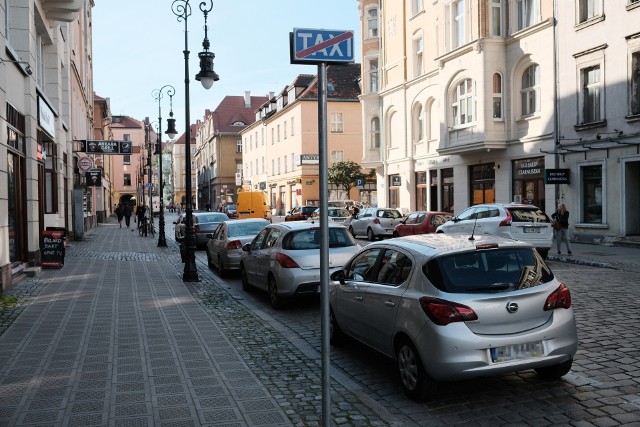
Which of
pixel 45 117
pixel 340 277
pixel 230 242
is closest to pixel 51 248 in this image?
pixel 45 117

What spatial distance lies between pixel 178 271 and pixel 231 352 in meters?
9.51

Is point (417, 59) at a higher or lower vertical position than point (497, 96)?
higher

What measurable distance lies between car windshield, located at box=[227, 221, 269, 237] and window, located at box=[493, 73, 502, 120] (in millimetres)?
→ 15341

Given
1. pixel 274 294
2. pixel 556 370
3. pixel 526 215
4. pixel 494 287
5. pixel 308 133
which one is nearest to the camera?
pixel 494 287

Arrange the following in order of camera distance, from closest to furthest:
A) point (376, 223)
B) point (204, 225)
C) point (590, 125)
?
point (590, 125), point (204, 225), point (376, 223)

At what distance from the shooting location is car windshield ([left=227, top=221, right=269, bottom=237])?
619 inches

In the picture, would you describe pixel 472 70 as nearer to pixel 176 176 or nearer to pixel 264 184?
pixel 264 184

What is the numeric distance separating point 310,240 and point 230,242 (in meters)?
4.78

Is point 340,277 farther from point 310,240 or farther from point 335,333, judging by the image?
point 310,240

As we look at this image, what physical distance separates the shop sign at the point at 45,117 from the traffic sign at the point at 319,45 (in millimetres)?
14078

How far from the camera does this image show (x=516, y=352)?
17.6ft

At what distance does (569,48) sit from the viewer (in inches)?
918

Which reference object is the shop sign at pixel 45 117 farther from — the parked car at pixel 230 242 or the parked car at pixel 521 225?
the parked car at pixel 521 225

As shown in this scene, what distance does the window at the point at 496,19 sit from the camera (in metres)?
27.3
